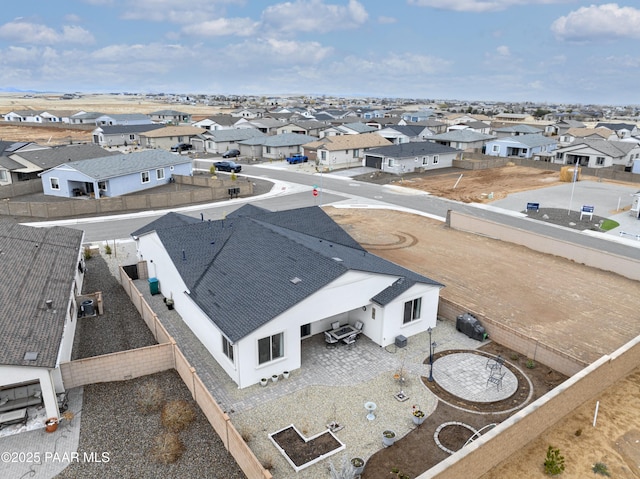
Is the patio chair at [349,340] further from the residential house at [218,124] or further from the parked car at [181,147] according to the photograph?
the residential house at [218,124]

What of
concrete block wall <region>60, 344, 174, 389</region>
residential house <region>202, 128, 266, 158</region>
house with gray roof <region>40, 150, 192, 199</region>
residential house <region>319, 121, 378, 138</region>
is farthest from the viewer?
residential house <region>319, 121, 378, 138</region>

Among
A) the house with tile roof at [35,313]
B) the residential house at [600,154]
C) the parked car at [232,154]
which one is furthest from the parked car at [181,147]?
the residential house at [600,154]

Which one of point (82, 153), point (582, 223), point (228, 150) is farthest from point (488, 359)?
point (228, 150)

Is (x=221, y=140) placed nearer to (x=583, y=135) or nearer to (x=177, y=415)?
(x=177, y=415)

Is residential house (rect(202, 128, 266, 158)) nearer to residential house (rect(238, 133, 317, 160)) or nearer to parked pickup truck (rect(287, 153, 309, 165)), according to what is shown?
residential house (rect(238, 133, 317, 160))

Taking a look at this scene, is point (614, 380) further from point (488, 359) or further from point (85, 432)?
point (85, 432)

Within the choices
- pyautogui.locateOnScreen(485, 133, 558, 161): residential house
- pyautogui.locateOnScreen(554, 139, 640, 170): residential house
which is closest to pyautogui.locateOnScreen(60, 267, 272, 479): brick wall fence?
pyautogui.locateOnScreen(554, 139, 640, 170): residential house
